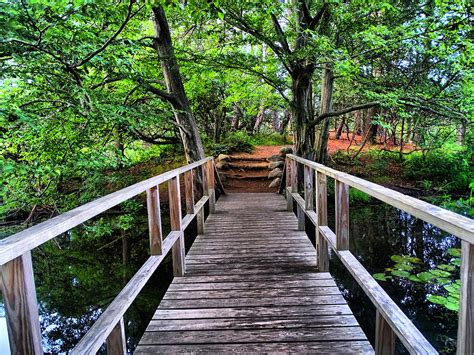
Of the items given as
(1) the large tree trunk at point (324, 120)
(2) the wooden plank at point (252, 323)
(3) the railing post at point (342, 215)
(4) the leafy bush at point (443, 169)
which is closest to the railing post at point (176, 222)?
(2) the wooden plank at point (252, 323)

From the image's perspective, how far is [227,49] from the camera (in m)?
6.96

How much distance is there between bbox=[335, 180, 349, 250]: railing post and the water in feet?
7.56

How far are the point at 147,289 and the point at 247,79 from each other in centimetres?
526

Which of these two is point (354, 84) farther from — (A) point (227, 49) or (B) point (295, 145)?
(A) point (227, 49)

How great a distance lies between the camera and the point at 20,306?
1087mm

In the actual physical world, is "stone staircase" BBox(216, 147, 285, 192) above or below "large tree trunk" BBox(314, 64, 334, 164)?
below

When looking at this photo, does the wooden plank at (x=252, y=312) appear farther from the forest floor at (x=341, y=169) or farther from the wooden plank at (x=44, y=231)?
the forest floor at (x=341, y=169)

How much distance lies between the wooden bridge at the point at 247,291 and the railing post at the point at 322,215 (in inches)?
0.4

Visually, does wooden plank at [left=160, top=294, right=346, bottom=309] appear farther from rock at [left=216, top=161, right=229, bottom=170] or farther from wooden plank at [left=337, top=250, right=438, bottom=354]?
rock at [left=216, top=161, right=229, bottom=170]

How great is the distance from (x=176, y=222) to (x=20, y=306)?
7.90ft

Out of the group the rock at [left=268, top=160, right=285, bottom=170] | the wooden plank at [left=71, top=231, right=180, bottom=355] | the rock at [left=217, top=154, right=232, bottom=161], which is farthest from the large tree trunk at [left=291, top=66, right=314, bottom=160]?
the wooden plank at [left=71, top=231, right=180, bottom=355]

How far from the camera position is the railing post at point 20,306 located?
1068 mm

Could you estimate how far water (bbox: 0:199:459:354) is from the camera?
4578 mm

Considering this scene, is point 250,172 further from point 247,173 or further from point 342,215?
point 342,215
